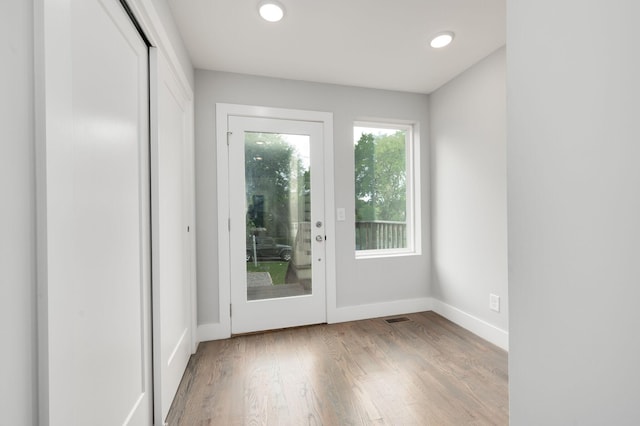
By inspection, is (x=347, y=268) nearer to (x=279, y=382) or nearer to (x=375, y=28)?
(x=279, y=382)

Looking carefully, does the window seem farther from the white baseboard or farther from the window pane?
the white baseboard

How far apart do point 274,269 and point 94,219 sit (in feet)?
5.84

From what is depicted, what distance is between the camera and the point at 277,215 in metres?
2.62

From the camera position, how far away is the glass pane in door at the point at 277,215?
8.37 ft

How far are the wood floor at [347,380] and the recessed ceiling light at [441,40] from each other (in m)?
2.46

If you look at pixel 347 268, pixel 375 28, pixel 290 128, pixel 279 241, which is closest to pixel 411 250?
pixel 347 268

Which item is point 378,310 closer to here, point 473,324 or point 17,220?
point 473,324

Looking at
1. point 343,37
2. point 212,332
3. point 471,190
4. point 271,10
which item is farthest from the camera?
point 471,190

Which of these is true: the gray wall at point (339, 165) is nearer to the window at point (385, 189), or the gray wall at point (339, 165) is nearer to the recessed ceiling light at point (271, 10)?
the window at point (385, 189)

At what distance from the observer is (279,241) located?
262 centimetres

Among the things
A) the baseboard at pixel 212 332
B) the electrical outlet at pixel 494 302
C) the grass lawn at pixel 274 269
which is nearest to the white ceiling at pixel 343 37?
the grass lawn at pixel 274 269

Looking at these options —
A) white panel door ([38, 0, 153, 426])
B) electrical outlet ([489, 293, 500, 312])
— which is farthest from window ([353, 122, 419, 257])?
white panel door ([38, 0, 153, 426])

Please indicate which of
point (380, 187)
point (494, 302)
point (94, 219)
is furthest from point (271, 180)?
point (494, 302)

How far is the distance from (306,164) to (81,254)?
2029mm
